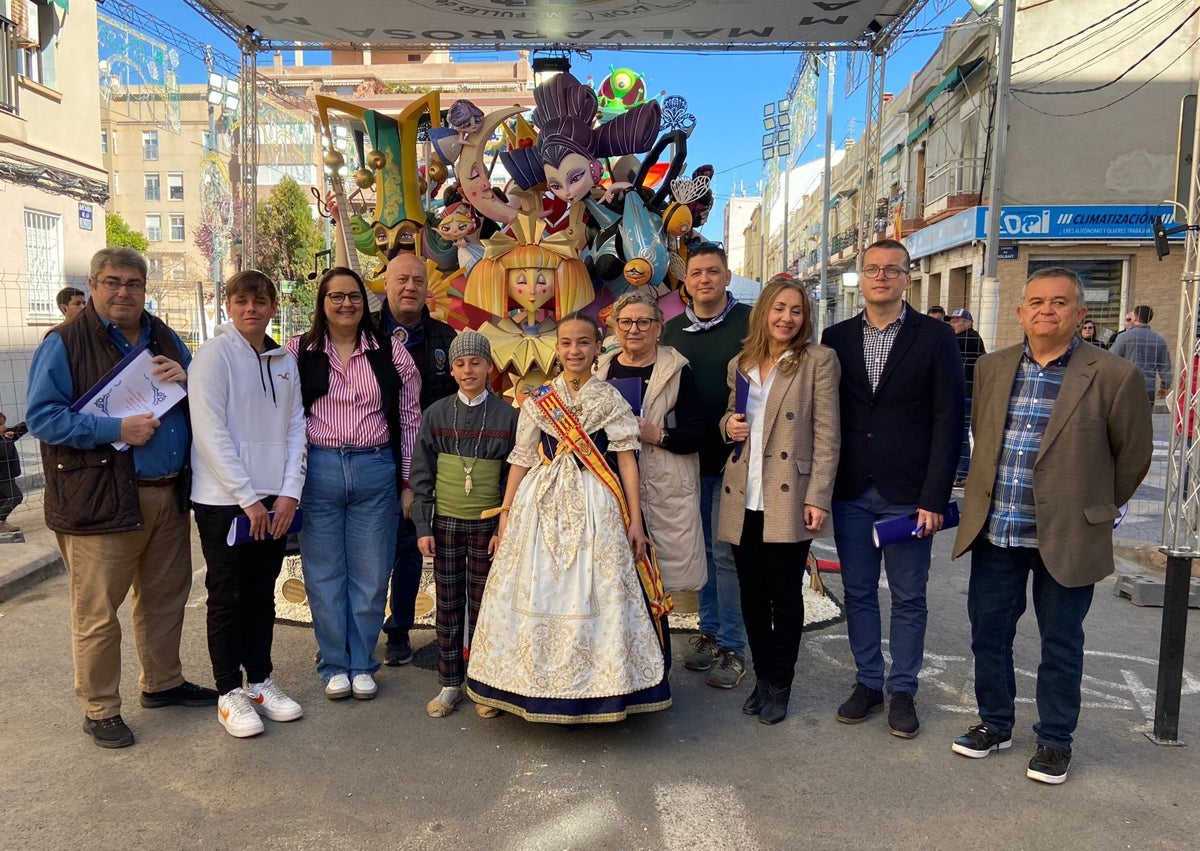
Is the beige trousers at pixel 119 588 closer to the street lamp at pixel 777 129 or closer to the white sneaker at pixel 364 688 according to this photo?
the white sneaker at pixel 364 688

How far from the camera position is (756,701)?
3.68 m

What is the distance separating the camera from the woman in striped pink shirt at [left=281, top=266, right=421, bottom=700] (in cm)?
368

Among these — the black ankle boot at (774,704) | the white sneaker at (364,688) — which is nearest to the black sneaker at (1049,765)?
the black ankle boot at (774,704)

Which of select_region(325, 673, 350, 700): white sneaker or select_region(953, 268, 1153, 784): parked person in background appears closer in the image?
select_region(953, 268, 1153, 784): parked person in background

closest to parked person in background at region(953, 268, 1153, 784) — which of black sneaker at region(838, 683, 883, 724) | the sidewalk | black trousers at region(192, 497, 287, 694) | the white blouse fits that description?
black sneaker at region(838, 683, 883, 724)

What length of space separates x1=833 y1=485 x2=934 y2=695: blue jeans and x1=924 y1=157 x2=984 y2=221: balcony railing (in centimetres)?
1678

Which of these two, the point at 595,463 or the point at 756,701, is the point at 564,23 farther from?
the point at 756,701

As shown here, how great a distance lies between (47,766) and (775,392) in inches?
120

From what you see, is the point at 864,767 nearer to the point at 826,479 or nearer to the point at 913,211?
the point at 826,479

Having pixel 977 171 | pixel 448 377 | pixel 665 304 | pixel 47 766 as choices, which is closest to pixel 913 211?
pixel 977 171

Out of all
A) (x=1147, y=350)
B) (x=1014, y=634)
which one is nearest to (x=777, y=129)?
(x=1147, y=350)

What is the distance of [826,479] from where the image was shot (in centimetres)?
343

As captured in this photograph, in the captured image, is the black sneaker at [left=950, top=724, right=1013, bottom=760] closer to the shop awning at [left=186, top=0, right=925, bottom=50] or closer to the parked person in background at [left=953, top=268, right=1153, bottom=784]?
the parked person in background at [left=953, top=268, right=1153, bottom=784]

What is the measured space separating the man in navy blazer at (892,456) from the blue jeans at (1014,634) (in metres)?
0.25
